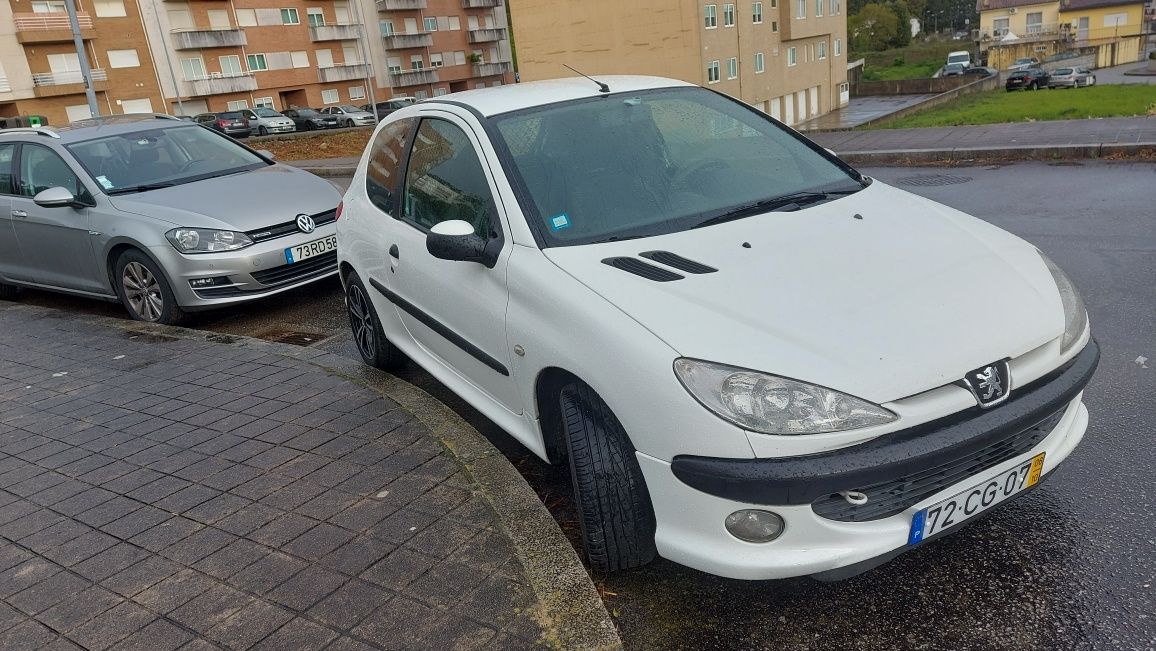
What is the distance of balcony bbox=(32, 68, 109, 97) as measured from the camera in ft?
152

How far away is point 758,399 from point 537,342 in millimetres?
917

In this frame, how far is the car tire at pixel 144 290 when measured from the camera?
6562 millimetres

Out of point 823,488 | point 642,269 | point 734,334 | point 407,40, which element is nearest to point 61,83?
point 407,40

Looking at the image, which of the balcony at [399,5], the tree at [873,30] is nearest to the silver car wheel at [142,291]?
the balcony at [399,5]

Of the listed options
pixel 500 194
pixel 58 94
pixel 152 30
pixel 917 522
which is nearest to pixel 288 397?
pixel 500 194

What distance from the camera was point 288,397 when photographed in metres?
4.76

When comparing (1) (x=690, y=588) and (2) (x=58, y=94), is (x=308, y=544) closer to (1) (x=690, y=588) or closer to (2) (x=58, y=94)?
(1) (x=690, y=588)

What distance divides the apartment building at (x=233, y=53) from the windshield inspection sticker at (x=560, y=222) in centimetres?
5112

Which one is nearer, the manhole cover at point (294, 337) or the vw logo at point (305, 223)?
the manhole cover at point (294, 337)

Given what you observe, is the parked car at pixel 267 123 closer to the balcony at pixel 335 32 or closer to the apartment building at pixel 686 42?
the apartment building at pixel 686 42

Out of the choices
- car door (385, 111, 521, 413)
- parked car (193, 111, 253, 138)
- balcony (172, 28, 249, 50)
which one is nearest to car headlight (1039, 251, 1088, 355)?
car door (385, 111, 521, 413)

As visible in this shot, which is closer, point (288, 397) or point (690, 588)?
point (690, 588)

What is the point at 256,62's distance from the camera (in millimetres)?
55344

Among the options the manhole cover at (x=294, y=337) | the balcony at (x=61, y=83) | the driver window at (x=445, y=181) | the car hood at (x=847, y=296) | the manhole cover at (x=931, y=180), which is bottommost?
the manhole cover at (x=294, y=337)
